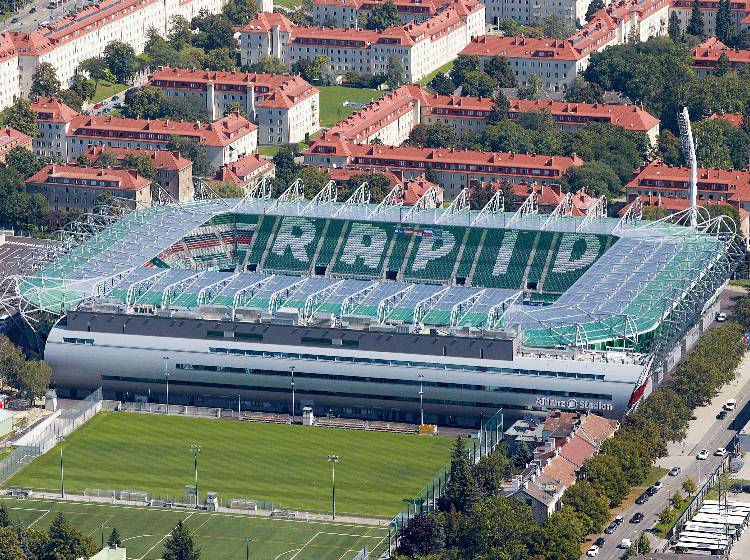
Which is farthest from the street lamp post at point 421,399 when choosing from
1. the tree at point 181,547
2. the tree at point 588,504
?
the tree at point 181,547

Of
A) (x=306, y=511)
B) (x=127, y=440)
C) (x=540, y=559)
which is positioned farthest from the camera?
(x=127, y=440)

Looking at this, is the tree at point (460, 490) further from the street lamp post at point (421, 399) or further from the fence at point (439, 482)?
the street lamp post at point (421, 399)

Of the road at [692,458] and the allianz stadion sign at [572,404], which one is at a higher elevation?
the allianz stadion sign at [572,404]

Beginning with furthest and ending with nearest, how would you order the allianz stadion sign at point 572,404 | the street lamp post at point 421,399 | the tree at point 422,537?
the street lamp post at point 421,399 → the allianz stadion sign at point 572,404 → the tree at point 422,537

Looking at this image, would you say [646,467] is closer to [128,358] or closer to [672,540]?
[672,540]

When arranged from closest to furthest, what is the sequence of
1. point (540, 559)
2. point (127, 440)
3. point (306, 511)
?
point (540, 559) → point (306, 511) → point (127, 440)

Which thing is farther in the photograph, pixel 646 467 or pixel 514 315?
pixel 514 315

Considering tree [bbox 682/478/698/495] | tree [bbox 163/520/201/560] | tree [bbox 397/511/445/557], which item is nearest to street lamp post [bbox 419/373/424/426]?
tree [bbox 682/478/698/495]

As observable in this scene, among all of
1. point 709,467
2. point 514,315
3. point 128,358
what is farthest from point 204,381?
point 709,467
